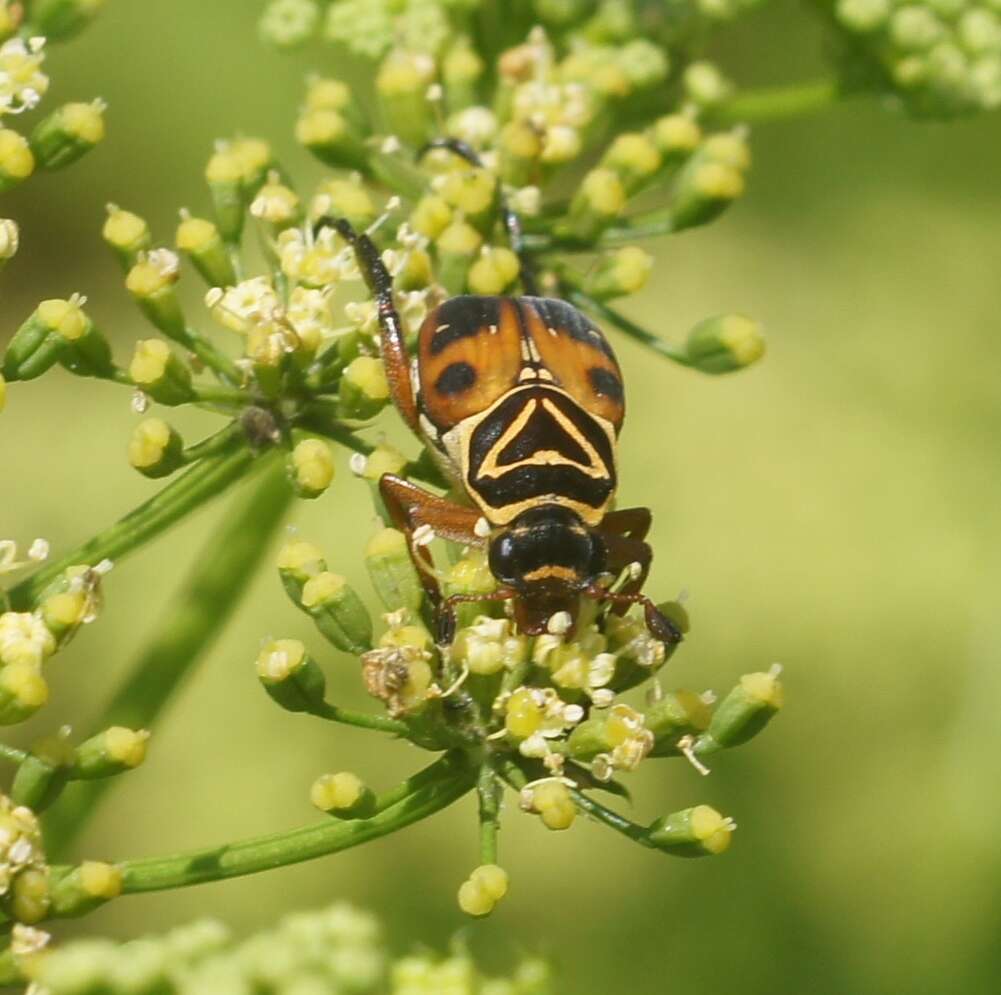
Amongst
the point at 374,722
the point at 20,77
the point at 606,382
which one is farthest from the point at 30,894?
the point at 20,77

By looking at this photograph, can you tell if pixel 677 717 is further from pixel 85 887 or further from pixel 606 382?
pixel 85 887

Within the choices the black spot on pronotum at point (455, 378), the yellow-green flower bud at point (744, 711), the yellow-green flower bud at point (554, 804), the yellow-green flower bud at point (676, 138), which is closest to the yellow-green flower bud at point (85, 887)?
the yellow-green flower bud at point (554, 804)

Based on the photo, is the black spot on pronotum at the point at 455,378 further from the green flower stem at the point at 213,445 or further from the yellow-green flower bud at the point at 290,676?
the yellow-green flower bud at the point at 290,676

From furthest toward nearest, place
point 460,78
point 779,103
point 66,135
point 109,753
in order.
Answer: point 779,103 < point 460,78 < point 66,135 < point 109,753

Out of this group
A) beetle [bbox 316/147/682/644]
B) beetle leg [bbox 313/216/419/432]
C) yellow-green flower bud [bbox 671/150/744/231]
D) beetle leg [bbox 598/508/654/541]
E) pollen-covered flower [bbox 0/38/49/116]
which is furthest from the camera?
yellow-green flower bud [bbox 671/150/744/231]

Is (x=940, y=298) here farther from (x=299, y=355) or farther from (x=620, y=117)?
(x=299, y=355)

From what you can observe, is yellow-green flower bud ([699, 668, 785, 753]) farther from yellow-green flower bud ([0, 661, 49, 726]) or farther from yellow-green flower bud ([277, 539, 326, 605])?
yellow-green flower bud ([0, 661, 49, 726])

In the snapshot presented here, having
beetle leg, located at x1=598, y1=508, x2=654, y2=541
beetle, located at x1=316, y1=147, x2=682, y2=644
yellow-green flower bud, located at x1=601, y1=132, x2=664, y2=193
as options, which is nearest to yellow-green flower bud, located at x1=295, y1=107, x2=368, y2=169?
beetle, located at x1=316, y1=147, x2=682, y2=644
